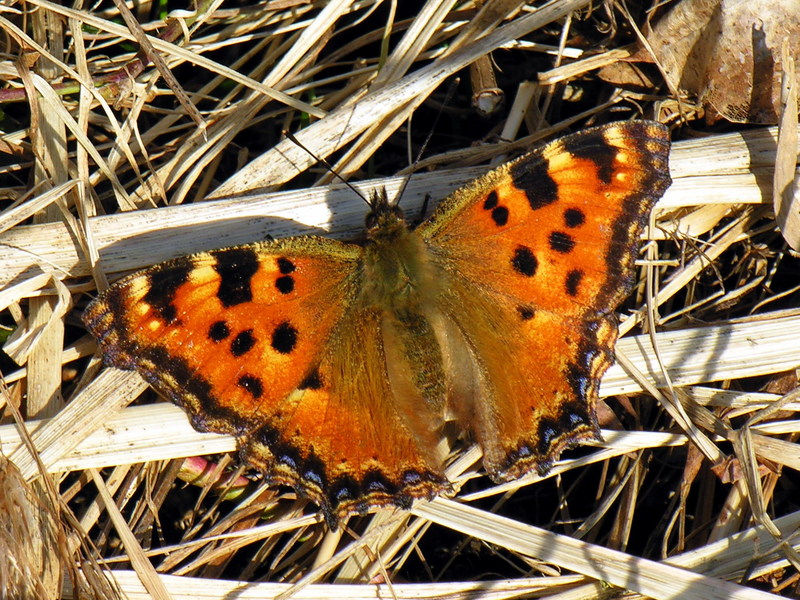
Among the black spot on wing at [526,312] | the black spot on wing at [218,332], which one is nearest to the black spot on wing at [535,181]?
the black spot on wing at [526,312]

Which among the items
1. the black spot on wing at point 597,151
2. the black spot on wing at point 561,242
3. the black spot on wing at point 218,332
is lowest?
the black spot on wing at point 218,332

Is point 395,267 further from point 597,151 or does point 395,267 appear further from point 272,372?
point 597,151

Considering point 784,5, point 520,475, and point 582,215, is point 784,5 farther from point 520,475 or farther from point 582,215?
point 520,475

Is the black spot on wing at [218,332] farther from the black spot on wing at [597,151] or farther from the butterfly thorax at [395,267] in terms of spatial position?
the black spot on wing at [597,151]

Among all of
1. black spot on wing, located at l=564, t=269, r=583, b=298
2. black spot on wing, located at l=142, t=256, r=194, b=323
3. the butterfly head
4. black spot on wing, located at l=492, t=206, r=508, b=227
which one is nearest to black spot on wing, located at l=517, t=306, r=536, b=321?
black spot on wing, located at l=564, t=269, r=583, b=298

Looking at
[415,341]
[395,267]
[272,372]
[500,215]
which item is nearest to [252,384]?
[272,372]

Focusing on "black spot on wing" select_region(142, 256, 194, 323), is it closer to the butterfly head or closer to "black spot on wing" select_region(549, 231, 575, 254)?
the butterfly head

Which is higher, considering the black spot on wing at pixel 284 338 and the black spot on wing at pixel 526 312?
the black spot on wing at pixel 526 312
